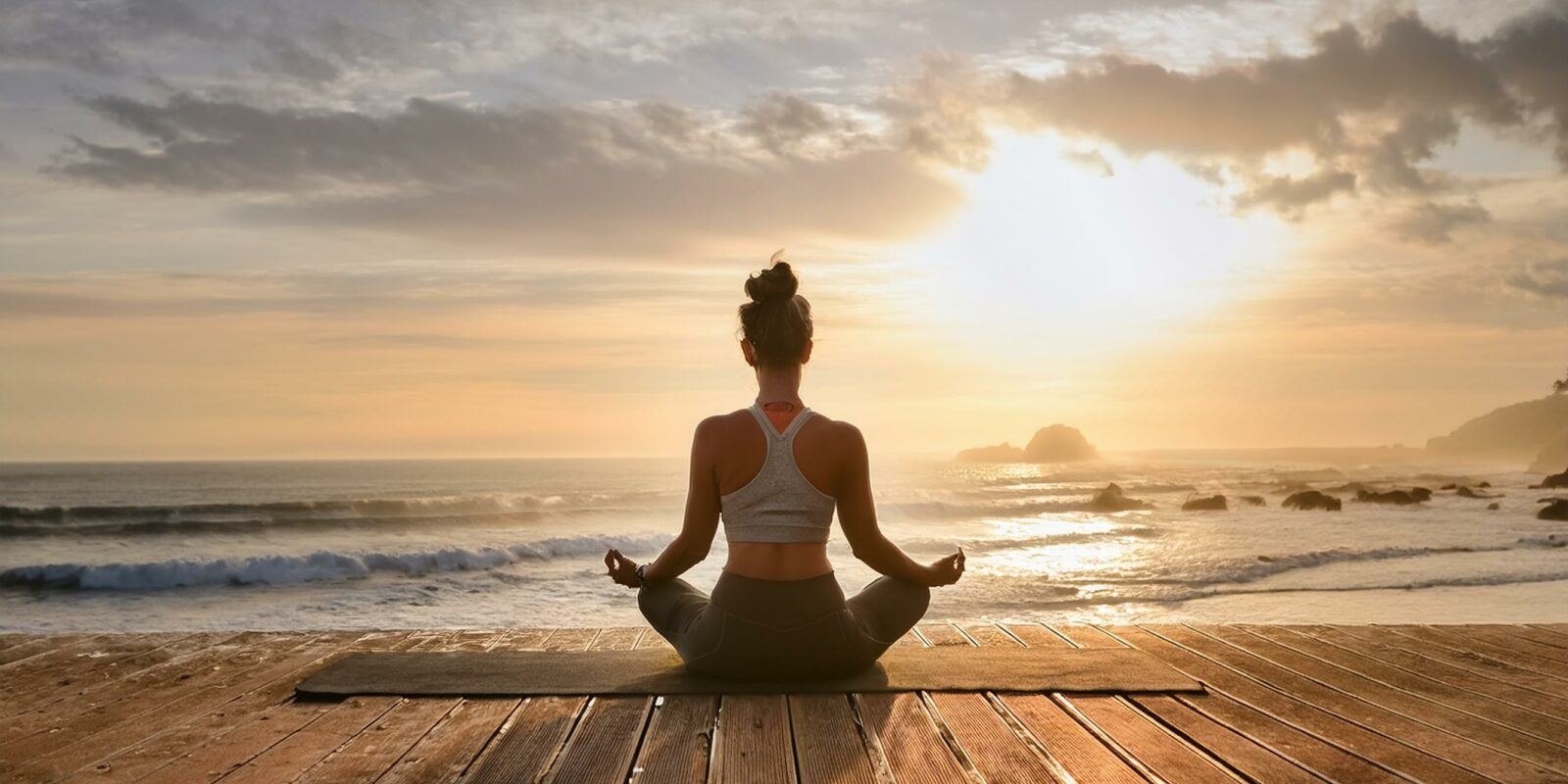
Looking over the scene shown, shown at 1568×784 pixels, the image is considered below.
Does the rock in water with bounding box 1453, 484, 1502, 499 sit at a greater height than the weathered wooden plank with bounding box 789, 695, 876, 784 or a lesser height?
lesser

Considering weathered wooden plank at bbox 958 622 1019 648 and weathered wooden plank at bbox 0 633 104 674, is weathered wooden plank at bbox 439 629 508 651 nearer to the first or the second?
weathered wooden plank at bbox 0 633 104 674

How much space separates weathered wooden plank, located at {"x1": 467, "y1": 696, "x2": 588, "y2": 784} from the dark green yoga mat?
0.66ft

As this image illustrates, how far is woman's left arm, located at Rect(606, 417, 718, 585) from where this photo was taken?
444 centimetres

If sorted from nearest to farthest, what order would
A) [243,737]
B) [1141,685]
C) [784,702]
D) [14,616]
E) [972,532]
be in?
[243,737] → [784,702] → [1141,685] → [14,616] → [972,532]

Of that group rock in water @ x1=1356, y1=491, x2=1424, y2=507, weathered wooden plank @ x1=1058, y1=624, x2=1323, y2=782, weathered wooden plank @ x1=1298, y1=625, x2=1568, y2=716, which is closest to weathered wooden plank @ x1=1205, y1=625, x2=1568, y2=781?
weathered wooden plank @ x1=1298, y1=625, x2=1568, y2=716

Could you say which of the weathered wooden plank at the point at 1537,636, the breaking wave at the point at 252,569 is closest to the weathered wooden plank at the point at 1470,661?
the weathered wooden plank at the point at 1537,636

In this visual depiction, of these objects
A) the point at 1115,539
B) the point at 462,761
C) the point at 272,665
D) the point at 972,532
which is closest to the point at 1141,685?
the point at 462,761

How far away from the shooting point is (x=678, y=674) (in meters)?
4.83

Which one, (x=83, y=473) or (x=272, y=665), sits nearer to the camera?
(x=272, y=665)

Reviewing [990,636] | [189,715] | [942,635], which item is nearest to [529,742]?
[189,715]

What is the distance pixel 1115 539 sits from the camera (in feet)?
81.4

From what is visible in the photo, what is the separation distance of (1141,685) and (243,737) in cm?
354

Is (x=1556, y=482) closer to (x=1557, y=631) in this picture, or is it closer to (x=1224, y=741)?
(x=1557, y=631)

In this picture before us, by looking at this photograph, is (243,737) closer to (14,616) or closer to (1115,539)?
(14,616)
